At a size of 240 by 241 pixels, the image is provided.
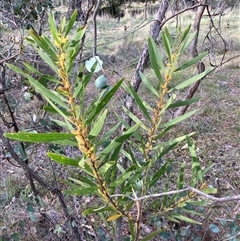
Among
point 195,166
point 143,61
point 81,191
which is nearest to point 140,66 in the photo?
point 143,61

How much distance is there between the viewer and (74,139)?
43 centimetres

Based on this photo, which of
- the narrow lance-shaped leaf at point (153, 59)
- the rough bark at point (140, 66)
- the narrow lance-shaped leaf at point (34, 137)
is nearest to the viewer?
the narrow lance-shaped leaf at point (34, 137)

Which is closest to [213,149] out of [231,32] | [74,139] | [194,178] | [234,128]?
[234,128]

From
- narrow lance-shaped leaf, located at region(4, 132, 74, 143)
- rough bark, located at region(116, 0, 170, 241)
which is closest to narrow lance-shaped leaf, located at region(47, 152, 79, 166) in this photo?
narrow lance-shaped leaf, located at region(4, 132, 74, 143)

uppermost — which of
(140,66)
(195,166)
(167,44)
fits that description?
(167,44)

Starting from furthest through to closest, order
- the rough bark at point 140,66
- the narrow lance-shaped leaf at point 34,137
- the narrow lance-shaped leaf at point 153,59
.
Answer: the rough bark at point 140,66, the narrow lance-shaped leaf at point 153,59, the narrow lance-shaped leaf at point 34,137

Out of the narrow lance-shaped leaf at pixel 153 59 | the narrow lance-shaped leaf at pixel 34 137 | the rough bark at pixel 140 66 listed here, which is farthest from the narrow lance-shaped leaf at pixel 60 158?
the rough bark at pixel 140 66

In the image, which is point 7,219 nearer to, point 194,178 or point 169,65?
point 194,178

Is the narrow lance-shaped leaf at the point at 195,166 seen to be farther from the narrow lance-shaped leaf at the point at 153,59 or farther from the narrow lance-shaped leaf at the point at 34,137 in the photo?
the narrow lance-shaped leaf at the point at 34,137

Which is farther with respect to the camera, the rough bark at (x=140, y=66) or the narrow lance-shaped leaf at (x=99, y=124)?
the rough bark at (x=140, y=66)

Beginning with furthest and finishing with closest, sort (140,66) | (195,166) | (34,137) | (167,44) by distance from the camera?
1. (140,66)
2. (195,166)
3. (167,44)
4. (34,137)

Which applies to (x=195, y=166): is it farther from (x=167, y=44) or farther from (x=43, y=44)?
(x=43, y=44)

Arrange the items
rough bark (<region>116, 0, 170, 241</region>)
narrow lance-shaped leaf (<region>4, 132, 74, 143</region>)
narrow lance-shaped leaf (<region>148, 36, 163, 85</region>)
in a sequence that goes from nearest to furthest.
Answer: narrow lance-shaped leaf (<region>4, 132, 74, 143</region>), narrow lance-shaped leaf (<region>148, 36, 163, 85</region>), rough bark (<region>116, 0, 170, 241</region>)

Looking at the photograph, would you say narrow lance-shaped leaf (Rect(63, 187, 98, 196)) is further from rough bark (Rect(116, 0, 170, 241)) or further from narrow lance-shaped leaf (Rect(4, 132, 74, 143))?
rough bark (Rect(116, 0, 170, 241))
